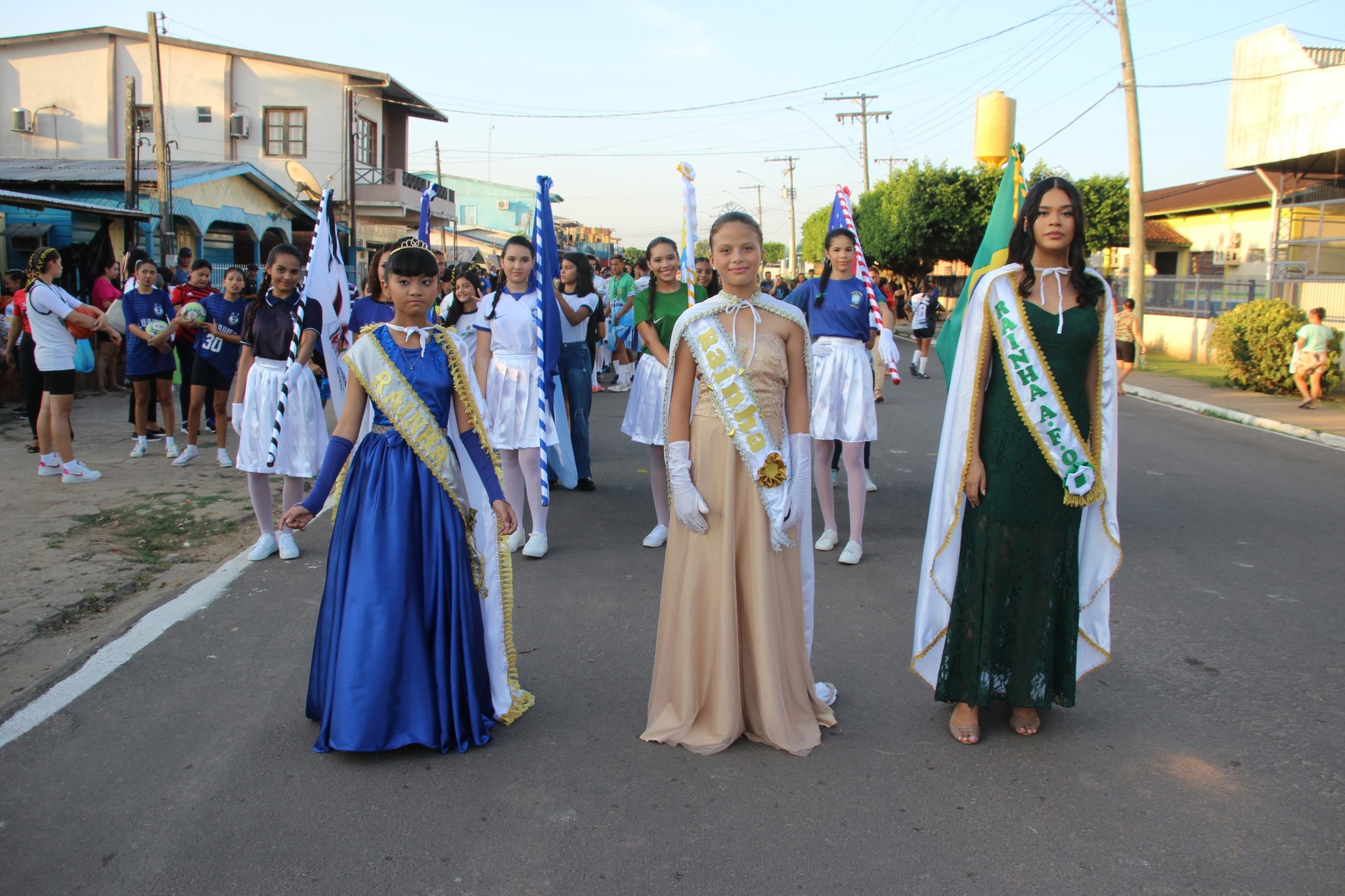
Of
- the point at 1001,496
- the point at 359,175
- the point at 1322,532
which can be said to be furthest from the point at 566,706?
the point at 359,175

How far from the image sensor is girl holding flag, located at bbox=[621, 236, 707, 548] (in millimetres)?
6598

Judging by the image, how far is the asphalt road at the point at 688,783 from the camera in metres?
2.88

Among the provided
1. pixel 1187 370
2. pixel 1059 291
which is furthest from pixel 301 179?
pixel 1059 291

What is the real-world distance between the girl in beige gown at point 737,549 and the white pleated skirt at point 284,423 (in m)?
3.49

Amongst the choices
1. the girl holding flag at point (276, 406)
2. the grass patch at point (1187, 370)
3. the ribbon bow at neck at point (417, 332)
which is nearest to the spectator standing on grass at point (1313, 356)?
the grass patch at point (1187, 370)

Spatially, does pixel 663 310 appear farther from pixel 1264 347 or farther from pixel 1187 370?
pixel 1187 370

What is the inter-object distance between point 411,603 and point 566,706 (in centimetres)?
85

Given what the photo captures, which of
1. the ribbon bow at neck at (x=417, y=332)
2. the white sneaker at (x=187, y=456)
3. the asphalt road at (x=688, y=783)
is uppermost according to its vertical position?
the ribbon bow at neck at (x=417, y=332)

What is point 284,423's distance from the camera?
6410 millimetres

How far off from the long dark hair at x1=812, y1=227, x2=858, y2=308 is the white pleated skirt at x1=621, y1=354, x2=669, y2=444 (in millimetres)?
1158

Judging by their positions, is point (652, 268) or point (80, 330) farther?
point (80, 330)

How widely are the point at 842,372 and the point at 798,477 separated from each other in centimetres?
316

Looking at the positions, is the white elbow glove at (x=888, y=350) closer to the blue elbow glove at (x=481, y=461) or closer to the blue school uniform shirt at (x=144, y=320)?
the blue elbow glove at (x=481, y=461)

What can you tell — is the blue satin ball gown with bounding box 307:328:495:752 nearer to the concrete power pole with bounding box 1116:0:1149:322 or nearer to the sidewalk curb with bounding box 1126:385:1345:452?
the sidewalk curb with bounding box 1126:385:1345:452
